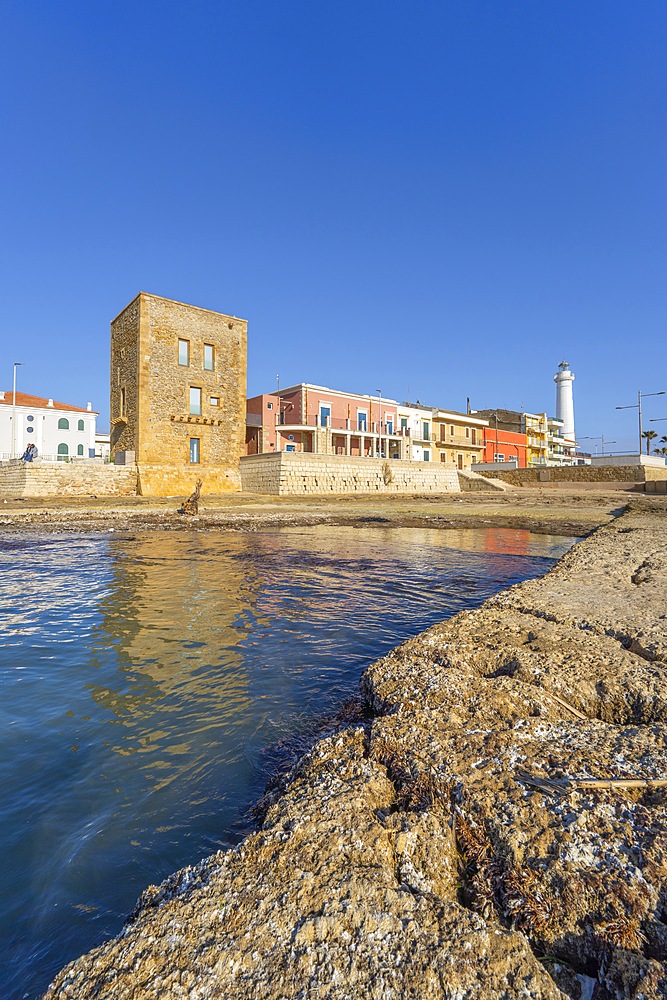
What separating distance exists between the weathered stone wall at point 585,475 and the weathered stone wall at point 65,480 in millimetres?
25755

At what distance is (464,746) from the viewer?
1.79 m

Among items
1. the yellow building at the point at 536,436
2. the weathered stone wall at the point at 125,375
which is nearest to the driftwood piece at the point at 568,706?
the weathered stone wall at the point at 125,375

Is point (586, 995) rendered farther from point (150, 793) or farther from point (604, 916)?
point (150, 793)

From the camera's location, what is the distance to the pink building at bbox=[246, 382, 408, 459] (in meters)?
36.4

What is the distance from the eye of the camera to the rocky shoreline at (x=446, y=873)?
1.00 m

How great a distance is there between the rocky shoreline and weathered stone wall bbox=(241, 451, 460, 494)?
24.7 m

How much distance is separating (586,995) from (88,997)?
3.35 feet

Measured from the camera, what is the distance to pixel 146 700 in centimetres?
325

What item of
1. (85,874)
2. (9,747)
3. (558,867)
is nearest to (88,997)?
(85,874)

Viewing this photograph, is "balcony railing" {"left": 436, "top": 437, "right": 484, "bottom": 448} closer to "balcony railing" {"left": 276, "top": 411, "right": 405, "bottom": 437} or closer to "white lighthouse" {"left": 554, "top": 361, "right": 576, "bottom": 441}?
"balcony railing" {"left": 276, "top": 411, "right": 405, "bottom": 437}

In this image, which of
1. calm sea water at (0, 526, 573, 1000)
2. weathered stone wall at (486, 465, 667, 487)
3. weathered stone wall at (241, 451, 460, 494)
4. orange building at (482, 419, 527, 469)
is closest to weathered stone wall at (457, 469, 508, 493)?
weathered stone wall at (241, 451, 460, 494)

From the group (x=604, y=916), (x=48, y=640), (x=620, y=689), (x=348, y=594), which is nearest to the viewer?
(x=604, y=916)

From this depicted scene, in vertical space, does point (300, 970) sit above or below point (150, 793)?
above

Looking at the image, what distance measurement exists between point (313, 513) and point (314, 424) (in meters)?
19.0
